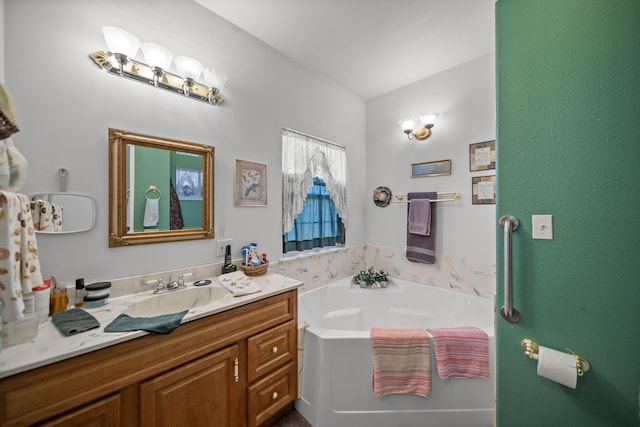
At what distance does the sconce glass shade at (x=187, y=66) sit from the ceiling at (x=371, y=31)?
0.48m

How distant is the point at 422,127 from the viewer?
2469mm

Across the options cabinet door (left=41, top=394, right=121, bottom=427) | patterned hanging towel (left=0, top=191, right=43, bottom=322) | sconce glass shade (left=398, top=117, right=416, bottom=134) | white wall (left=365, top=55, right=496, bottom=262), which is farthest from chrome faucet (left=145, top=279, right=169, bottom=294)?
sconce glass shade (left=398, top=117, right=416, bottom=134)

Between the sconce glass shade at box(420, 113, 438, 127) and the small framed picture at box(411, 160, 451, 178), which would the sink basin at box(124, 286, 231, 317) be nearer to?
the small framed picture at box(411, 160, 451, 178)

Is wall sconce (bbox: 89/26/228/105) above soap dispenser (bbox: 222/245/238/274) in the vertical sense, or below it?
above

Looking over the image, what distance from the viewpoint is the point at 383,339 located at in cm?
148

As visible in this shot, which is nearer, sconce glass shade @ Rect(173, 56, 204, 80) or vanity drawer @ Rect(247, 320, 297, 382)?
vanity drawer @ Rect(247, 320, 297, 382)

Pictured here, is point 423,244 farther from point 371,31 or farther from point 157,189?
point 157,189

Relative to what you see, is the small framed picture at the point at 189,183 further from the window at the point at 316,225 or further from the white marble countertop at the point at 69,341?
the window at the point at 316,225

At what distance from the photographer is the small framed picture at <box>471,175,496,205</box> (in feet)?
6.87

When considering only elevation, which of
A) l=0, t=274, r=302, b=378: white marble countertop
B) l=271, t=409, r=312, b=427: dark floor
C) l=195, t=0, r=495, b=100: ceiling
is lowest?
l=271, t=409, r=312, b=427: dark floor

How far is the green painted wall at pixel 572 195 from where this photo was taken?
82 centimetres

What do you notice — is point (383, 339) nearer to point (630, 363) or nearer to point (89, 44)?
point (630, 363)

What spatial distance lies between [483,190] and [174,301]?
2582mm

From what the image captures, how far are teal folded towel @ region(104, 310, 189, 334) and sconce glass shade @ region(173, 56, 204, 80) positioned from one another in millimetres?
1409
